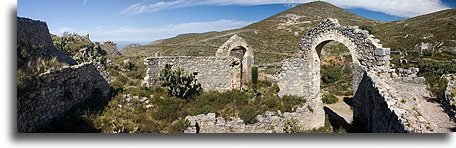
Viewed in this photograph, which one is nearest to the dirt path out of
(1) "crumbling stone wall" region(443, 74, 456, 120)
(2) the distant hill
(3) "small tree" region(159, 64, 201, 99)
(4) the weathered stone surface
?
(4) the weathered stone surface

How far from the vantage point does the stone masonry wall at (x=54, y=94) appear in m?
4.70

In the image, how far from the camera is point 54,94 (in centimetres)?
548

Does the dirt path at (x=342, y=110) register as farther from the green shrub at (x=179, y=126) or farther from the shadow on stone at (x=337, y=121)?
the green shrub at (x=179, y=126)

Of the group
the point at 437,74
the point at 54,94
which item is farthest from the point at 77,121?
the point at 437,74

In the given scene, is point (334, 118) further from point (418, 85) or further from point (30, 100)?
point (30, 100)

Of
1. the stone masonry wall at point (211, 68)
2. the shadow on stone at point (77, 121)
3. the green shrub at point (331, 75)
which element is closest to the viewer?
the shadow on stone at point (77, 121)

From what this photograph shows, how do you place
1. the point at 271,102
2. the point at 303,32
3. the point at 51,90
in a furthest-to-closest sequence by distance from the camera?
the point at 303,32 < the point at 271,102 < the point at 51,90

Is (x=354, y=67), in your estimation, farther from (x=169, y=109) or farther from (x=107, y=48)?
(x=107, y=48)

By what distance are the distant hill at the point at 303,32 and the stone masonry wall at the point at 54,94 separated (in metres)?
7.05

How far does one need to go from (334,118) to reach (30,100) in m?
9.43

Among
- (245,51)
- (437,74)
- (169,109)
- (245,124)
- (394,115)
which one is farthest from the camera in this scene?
(245,51)

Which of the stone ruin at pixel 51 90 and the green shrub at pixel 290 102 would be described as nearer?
the stone ruin at pixel 51 90

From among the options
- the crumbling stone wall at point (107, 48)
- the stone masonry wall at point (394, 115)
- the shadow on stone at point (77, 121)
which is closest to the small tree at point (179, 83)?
the shadow on stone at point (77, 121)

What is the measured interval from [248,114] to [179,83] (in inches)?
124
